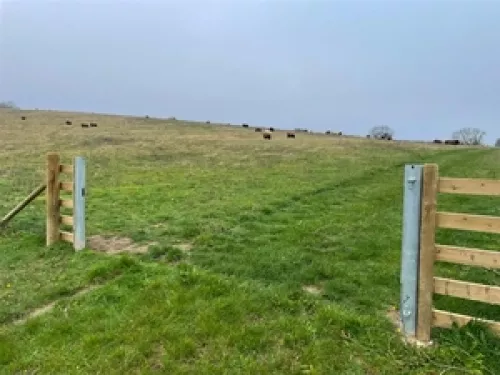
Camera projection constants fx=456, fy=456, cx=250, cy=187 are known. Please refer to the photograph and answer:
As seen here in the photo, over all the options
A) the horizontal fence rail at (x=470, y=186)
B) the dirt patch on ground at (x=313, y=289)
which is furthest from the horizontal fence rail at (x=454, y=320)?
the dirt patch on ground at (x=313, y=289)

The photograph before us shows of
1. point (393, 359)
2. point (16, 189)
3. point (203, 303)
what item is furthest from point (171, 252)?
point (16, 189)

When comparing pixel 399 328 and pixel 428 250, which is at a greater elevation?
pixel 428 250

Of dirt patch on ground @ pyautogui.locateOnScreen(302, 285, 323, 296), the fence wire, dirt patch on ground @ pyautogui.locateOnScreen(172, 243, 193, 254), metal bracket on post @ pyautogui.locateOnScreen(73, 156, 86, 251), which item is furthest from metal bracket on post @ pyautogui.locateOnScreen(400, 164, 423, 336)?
the fence wire

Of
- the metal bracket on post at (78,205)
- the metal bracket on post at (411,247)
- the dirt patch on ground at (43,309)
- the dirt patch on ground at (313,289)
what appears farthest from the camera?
the metal bracket on post at (78,205)

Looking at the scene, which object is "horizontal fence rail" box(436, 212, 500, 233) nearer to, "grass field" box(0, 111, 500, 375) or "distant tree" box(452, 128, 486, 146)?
"grass field" box(0, 111, 500, 375)

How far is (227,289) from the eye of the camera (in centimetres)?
478

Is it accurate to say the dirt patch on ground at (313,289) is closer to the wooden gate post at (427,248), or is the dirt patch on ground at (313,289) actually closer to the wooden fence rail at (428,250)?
the wooden fence rail at (428,250)

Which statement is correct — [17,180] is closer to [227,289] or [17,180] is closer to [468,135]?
[227,289]

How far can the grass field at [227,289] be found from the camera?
3672mm

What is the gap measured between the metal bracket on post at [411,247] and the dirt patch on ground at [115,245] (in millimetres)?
3763

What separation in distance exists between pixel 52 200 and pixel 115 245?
1216 mm

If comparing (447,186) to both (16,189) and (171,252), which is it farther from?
(16,189)

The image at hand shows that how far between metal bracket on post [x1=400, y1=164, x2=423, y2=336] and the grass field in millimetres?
202

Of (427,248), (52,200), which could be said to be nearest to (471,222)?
(427,248)
